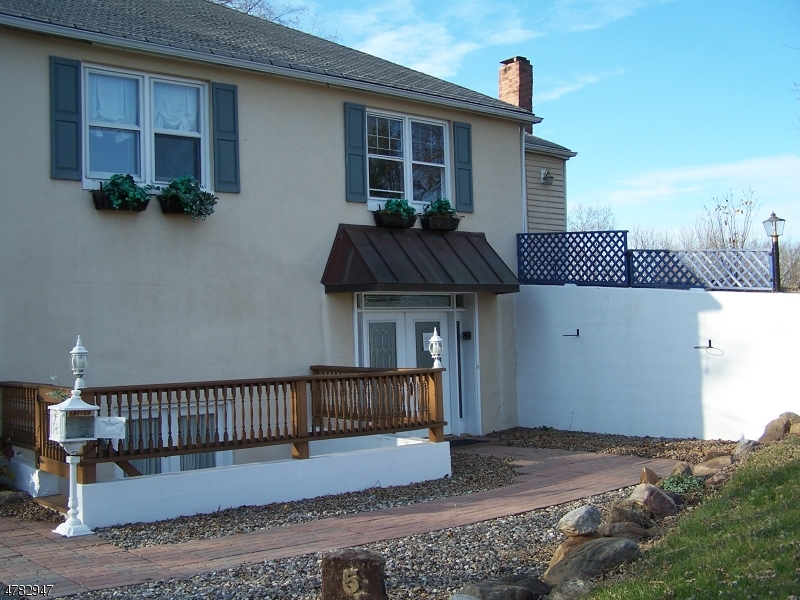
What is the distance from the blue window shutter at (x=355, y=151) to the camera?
515 inches

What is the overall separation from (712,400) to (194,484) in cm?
819

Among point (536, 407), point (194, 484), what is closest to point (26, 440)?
point (194, 484)

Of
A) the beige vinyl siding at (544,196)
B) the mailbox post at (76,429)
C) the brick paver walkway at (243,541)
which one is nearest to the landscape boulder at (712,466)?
the brick paver walkway at (243,541)

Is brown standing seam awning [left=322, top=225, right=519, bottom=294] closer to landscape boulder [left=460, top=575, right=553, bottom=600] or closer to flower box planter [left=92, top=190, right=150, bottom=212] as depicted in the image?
flower box planter [left=92, top=190, right=150, bottom=212]

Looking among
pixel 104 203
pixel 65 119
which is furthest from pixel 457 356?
pixel 65 119

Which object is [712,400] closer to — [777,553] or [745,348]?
[745,348]

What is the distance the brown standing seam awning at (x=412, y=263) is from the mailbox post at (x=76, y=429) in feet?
15.7

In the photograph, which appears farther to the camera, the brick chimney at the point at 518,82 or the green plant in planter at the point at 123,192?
the brick chimney at the point at 518,82

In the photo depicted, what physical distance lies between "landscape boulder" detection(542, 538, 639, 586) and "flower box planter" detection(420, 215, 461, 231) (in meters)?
8.18

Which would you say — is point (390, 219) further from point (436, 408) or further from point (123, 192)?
point (123, 192)

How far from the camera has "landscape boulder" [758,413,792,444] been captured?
1090 centimetres

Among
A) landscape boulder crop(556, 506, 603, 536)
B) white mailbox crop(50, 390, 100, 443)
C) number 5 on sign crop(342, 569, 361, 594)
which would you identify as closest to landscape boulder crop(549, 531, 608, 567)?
landscape boulder crop(556, 506, 603, 536)

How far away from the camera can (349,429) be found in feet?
34.5

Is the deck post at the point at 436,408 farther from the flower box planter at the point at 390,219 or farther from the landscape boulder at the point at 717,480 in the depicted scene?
the landscape boulder at the point at 717,480
